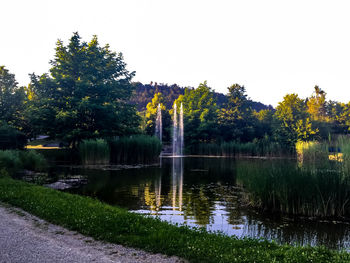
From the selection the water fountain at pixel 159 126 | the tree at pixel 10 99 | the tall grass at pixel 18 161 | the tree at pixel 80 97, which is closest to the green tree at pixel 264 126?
the water fountain at pixel 159 126

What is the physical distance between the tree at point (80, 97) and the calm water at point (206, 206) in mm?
16269

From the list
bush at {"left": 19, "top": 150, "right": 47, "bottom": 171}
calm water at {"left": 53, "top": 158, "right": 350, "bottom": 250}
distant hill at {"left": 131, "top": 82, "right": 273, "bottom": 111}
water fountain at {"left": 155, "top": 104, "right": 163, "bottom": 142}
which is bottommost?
calm water at {"left": 53, "top": 158, "right": 350, "bottom": 250}

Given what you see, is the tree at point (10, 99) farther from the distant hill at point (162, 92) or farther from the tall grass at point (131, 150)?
the distant hill at point (162, 92)

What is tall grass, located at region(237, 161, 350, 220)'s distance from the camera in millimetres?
12078

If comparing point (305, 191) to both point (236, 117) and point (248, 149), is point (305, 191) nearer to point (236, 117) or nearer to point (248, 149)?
point (248, 149)

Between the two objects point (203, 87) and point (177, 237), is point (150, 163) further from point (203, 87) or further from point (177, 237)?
point (203, 87)

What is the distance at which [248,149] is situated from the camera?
166 feet

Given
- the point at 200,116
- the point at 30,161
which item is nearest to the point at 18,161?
the point at 30,161

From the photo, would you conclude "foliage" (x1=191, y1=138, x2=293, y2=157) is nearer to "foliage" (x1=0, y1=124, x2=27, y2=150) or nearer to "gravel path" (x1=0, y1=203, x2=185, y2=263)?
"foliage" (x1=0, y1=124, x2=27, y2=150)

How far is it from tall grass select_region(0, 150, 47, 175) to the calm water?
5.59 m

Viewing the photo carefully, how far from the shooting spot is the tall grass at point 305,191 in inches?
476

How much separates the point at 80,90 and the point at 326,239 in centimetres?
3518

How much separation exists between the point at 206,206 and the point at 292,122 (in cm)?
5932

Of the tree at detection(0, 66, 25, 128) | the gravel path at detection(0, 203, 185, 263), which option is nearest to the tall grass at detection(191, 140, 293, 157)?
the tree at detection(0, 66, 25, 128)
